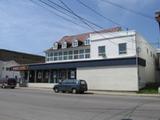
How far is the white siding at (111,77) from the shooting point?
37.3 meters

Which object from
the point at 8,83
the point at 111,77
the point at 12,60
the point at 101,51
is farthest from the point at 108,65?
the point at 12,60

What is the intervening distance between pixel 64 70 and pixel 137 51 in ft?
43.8

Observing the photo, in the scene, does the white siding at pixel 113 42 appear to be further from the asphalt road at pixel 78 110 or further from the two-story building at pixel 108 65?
the asphalt road at pixel 78 110

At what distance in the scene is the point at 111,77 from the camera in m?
39.4

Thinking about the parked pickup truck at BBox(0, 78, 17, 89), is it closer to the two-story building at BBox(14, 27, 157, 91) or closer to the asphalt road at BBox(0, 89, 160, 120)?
the two-story building at BBox(14, 27, 157, 91)

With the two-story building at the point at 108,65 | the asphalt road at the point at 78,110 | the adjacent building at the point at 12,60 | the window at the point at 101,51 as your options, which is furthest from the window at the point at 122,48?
the adjacent building at the point at 12,60

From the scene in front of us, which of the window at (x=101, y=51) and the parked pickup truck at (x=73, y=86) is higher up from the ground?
the window at (x=101, y=51)

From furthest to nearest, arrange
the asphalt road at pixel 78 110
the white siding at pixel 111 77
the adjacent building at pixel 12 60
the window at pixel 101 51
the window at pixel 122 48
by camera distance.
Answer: the adjacent building at pixel 12 60 → the window at pixel 101 51 → the window at pixel 122 48 → the white siding at pixel 111 77 → the asphalt road at pixel 78 110

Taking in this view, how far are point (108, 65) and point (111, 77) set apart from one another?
5.78 ft

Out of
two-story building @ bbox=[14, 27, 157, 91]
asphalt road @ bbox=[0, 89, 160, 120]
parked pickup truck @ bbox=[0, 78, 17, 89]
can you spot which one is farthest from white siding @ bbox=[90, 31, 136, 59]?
asphalt road @ bbox=[0, 89, 160, 120]

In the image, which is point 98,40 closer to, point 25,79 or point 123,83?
point 123,83

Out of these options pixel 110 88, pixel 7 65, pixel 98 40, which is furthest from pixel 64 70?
pixel 7 65

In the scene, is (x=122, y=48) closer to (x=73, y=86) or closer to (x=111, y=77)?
(x=111, y=77)

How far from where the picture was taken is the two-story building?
37938mm
